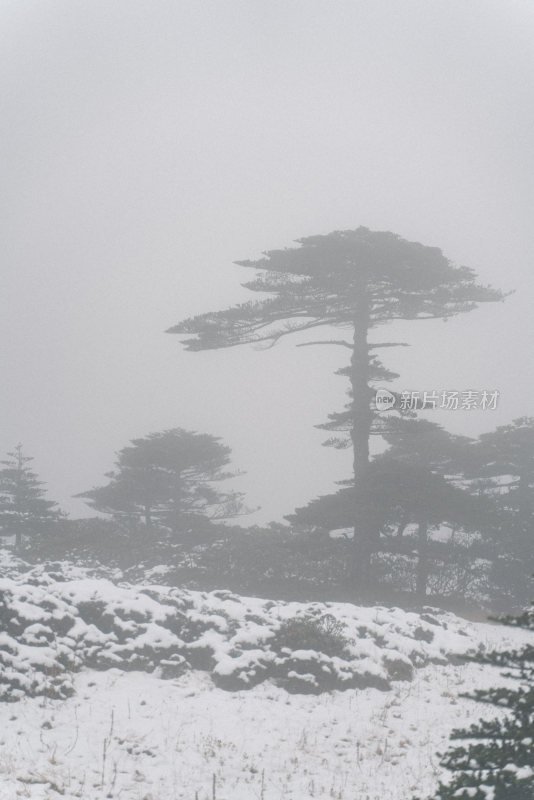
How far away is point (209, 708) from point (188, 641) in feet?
8.38

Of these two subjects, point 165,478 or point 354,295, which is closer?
point 354,295

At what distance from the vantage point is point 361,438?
A: 20.5 metres

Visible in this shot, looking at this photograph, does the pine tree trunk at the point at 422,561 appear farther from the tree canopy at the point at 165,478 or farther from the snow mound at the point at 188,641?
the tree canopy at the point at 165,478

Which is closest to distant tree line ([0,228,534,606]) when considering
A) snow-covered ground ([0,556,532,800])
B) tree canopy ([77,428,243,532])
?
tree canopy ([77,428,243,532])

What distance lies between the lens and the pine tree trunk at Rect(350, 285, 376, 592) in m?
19.2

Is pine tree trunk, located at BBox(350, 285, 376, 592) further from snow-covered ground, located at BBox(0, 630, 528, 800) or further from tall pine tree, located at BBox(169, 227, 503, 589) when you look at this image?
snow-covered ground, located at BBox(0, 630, 528, 800)

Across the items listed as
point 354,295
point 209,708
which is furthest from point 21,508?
point 209,708

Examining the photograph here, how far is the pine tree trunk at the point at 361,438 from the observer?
19188 millimetres

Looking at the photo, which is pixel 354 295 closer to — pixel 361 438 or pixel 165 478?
pixel 361 438

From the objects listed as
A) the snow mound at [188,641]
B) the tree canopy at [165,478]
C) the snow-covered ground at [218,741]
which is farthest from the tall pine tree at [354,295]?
the snow-covered ground at [218,741]

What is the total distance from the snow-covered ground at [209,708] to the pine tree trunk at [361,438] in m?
4.93

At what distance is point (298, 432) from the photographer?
5674 inches

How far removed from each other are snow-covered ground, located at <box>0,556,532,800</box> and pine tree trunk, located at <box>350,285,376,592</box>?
4928 millimetres

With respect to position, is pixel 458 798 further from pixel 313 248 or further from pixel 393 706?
pixel 313 248
